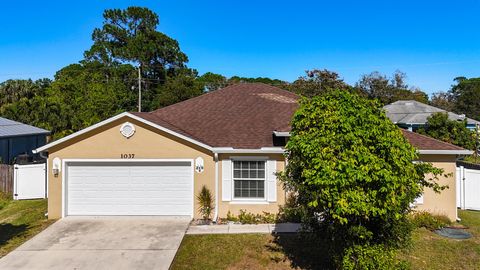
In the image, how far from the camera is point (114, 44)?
53188 millimetres

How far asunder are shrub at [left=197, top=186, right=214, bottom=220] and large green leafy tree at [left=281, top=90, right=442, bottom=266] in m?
5.35

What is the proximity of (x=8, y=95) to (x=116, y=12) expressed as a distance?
2006 cm

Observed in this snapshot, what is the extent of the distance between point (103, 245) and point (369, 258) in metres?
7.08

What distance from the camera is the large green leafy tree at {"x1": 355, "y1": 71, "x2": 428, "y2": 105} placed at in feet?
153

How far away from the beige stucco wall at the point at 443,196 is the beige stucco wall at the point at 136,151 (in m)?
5.04

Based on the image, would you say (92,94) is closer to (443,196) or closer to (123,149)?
(123,149)

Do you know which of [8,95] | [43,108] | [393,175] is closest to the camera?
[393,175]

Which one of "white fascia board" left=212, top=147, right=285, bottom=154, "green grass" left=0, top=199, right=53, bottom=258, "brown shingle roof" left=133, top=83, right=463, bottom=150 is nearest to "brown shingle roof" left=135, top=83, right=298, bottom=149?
"brown shingle roof" left=133, top=83, right=463, bottom=150

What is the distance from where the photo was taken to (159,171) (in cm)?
1309

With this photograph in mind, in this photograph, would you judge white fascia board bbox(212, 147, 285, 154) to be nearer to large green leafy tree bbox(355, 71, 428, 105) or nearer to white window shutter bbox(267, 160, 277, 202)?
white window shutter bbox(267, 160, 277, 202)

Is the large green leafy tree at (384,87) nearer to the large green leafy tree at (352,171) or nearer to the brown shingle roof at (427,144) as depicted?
the brown shingle roof at (427,144)

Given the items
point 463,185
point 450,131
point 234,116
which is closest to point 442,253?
point 463,185

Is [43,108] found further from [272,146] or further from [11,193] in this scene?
[272,146]

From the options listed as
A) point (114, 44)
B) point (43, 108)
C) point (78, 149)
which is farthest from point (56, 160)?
point (114, 44)
